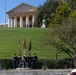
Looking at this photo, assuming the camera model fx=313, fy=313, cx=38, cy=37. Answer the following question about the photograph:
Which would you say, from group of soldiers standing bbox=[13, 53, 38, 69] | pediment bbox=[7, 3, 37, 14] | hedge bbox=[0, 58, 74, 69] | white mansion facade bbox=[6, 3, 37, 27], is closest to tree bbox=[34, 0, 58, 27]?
white mansion facade bbox=[6, 3, 37, 27]

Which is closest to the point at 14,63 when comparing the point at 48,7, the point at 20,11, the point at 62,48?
the point at 62,48

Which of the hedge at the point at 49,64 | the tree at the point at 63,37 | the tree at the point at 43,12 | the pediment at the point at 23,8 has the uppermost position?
the pediment at the point at 23,8

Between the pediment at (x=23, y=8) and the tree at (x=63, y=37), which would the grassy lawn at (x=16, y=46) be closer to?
the tree at (x=63, y=37)

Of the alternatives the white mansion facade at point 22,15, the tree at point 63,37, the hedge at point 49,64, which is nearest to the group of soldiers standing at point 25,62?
the hedge at point 49,64

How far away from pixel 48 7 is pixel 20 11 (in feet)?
122

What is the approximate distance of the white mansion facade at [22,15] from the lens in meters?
131

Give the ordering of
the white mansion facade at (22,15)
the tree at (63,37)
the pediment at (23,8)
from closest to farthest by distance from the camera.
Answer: the tree at (63,37)
the white mansion facade at (22,15)
the pediment at (23,8)

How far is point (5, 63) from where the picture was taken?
27.6 m

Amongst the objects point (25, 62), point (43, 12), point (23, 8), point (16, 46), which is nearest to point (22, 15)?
point (23, 8)

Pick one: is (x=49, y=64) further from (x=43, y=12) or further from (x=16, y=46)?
(x=43, y=12)

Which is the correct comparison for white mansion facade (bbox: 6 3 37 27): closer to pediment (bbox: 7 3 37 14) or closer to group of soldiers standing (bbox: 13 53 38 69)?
pediment (bbox: 7 3 37 14)

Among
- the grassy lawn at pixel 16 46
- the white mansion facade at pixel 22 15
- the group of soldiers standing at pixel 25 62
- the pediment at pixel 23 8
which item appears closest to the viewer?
the group of soldiers standing at pixel 25 62

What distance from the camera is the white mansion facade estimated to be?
131 metres

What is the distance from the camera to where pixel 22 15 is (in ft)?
442
